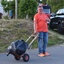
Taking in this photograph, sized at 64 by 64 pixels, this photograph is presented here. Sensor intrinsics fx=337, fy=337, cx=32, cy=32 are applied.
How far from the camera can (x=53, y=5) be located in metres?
35.1

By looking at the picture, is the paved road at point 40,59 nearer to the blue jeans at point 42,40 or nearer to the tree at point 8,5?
the blue jeans at point 42,40

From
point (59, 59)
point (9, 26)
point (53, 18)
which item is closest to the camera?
point (59, 59)

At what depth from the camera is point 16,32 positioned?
583 inches

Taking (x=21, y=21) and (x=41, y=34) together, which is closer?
(x=41, y=34)

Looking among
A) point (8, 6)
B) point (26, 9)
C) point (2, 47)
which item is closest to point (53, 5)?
point (8, 6)

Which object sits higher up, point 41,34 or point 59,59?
point 41,34

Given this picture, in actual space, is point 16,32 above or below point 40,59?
above

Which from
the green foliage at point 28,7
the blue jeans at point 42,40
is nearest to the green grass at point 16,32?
the blue jeans at point 42,40

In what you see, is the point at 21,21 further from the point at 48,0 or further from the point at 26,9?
the point at 48,0

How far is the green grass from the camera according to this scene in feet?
45.0

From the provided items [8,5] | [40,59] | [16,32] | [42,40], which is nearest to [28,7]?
[8,5]

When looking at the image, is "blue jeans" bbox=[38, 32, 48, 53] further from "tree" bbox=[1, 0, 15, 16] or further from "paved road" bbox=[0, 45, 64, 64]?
"tree" bbox=[1, 0, 15, 16]

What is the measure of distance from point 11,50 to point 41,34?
4.85 feet

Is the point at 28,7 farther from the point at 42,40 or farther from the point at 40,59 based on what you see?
the point at 40,59
